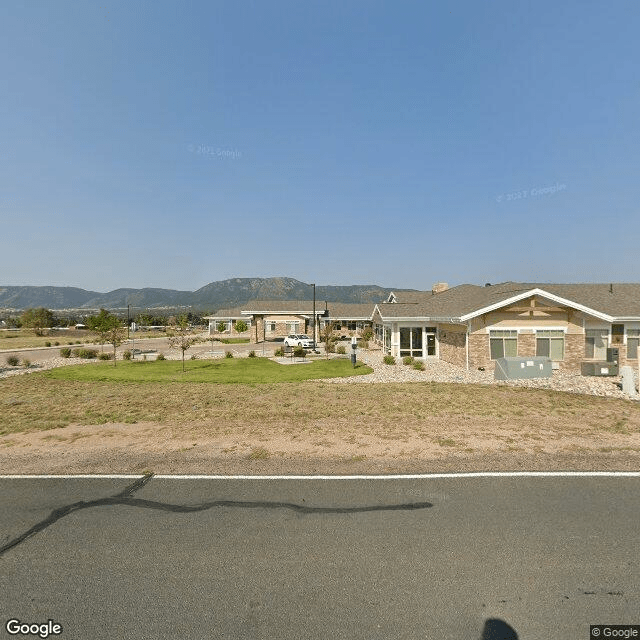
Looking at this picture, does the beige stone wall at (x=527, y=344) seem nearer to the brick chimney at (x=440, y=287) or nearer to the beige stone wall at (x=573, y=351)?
the beige stone wall at (x=573, y=351)

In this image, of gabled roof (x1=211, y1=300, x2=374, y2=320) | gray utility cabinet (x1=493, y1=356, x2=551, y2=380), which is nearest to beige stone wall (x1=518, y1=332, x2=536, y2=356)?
gray utility cabinet (x1=493, y1=356, x2=551, y2=380)

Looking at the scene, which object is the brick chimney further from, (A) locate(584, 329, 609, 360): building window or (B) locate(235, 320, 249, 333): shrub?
(B) locate(235, 320, 249, 333): shrub

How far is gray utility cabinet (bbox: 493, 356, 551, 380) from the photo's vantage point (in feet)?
62.0

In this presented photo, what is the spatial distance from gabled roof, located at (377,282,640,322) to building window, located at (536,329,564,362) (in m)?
1.90

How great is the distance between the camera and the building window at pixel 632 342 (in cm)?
2189

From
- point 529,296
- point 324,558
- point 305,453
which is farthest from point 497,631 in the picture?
point 529,296

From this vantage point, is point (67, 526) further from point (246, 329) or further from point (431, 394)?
point (246, 329)

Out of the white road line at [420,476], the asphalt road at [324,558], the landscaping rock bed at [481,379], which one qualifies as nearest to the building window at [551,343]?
the landscaping rock bed at [481,379]

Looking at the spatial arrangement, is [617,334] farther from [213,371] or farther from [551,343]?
[213,371]

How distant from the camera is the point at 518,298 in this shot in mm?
21062

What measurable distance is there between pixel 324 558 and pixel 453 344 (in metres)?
22.3

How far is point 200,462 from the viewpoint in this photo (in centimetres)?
745

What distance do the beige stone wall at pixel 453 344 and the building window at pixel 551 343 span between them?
4219mm

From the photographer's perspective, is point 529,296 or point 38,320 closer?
point 529,296
